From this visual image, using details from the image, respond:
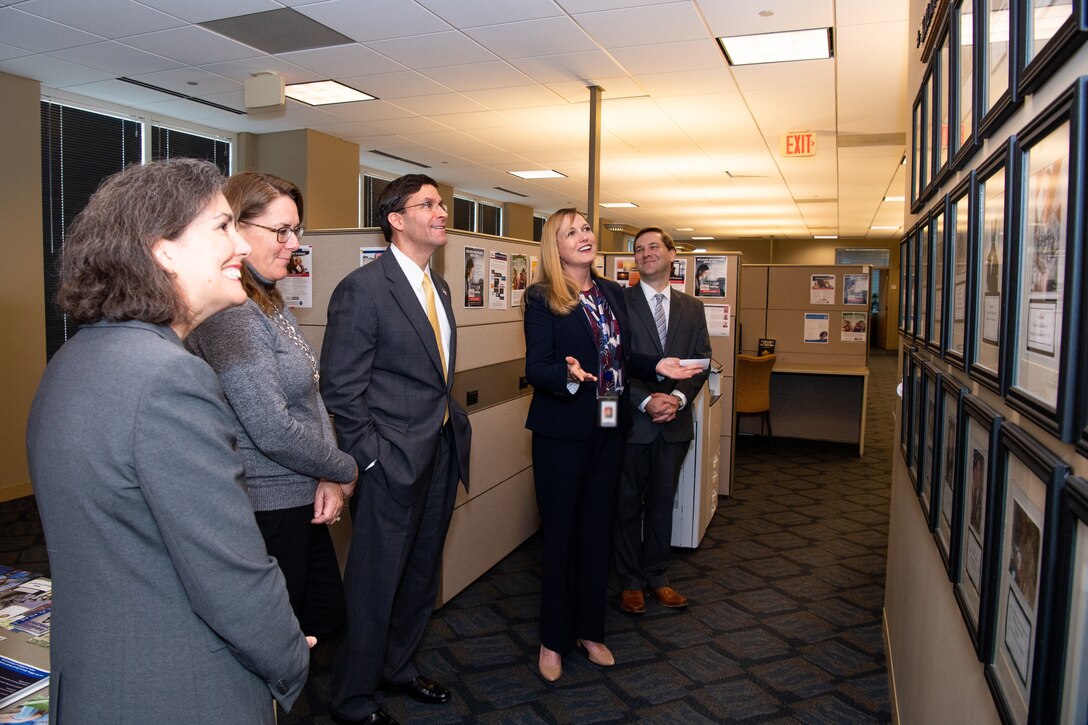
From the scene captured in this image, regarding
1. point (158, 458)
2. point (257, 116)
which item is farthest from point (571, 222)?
point (257, 116)

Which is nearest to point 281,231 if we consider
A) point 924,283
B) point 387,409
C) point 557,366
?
point 387,409

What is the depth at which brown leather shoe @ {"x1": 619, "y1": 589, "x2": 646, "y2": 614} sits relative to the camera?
3.07m

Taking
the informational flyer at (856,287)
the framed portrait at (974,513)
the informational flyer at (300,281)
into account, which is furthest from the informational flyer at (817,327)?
the framed portrait at (974,513)

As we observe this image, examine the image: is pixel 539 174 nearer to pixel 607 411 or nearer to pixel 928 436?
pixel 607 411

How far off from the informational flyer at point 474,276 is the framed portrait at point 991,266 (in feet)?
7.21

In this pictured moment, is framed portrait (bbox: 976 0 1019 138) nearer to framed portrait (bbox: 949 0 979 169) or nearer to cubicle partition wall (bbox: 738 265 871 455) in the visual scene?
framed portrait (bbox: 949 0 979 169)

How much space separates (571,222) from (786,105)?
4.12 m

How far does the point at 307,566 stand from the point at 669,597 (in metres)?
1.80

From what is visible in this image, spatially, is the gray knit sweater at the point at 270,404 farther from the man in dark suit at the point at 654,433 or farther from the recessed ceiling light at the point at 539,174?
the recessed ceiling light at the point at 539,174

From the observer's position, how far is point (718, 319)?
15.8 feet

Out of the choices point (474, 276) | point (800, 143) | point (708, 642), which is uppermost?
point (800, 143)

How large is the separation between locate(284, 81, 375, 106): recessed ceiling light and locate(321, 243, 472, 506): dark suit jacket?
389 cm

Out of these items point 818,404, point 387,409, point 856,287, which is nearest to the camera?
point 387,409

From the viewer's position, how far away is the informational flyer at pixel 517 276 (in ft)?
11.6
